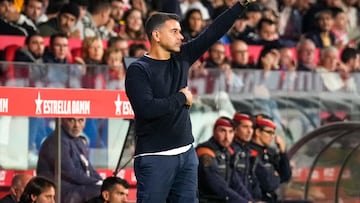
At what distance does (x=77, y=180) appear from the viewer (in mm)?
12969

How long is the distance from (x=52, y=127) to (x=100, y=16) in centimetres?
383

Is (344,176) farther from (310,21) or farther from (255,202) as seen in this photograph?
(310,21)

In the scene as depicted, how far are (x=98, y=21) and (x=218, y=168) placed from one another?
393 cm

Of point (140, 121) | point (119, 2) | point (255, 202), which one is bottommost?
point (255, 202)

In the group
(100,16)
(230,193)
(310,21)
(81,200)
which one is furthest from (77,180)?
(310,21)

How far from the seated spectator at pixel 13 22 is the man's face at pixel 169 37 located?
5754 millimetres

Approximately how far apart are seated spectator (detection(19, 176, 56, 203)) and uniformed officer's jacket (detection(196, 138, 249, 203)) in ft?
6.44

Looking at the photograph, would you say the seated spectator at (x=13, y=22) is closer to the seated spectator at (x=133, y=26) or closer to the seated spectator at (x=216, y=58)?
the seated spectator at (x=133, y=26)

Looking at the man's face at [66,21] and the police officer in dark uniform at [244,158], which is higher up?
the man's face at [66,21]

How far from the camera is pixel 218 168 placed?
13.4m

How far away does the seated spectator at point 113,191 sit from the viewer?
39.7ft

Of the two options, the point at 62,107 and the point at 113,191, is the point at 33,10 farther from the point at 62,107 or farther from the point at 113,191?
the point at 113,191

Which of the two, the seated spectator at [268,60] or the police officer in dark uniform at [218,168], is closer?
the police officer in dark uniform at [218,168]

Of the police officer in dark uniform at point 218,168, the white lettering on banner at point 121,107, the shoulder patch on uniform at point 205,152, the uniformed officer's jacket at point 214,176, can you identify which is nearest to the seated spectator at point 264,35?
the police officer in dark uniform at point 218,168
